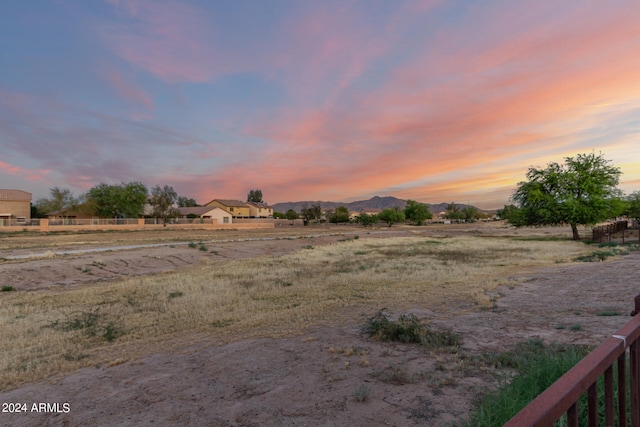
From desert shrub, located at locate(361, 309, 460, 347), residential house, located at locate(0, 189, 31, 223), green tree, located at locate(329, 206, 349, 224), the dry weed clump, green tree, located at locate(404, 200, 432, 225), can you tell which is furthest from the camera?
green tree, located at locate(329, 206, 349, 224)

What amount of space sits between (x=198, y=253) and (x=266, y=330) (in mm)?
21845

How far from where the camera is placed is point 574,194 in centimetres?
4209

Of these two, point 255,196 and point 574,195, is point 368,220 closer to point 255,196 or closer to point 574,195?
point 255,196

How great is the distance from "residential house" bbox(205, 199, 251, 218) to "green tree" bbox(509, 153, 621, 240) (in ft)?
328

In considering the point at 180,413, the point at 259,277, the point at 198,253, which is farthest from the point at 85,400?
the point at 198,253

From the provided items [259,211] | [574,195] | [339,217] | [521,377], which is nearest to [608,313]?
[521,377]

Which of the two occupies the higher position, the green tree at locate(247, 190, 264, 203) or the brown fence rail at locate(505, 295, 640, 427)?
the green tree at locate(247, 190, 264, 203)

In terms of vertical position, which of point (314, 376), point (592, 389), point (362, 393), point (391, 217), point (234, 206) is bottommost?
point (314, 376)

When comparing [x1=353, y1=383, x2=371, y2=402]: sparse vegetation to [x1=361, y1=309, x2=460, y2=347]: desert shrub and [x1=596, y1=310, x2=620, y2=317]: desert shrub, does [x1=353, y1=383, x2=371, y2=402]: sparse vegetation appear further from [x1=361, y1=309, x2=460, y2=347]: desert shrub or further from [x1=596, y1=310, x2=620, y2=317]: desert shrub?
[x1=596, y1=310, x2=620, y2=317]: desert shrub

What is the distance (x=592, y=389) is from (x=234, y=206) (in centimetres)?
13190

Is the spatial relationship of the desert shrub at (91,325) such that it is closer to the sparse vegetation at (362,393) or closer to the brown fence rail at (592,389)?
the sparse vegetation at (362,393)

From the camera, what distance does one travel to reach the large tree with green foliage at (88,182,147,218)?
7750 centimetres

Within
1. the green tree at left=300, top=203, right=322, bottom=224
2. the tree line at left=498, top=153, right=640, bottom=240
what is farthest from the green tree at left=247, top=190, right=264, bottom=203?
the tree line at left=498, top=153, right=640, bottom=240

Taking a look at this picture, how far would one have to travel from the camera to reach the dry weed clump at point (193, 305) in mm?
8047
